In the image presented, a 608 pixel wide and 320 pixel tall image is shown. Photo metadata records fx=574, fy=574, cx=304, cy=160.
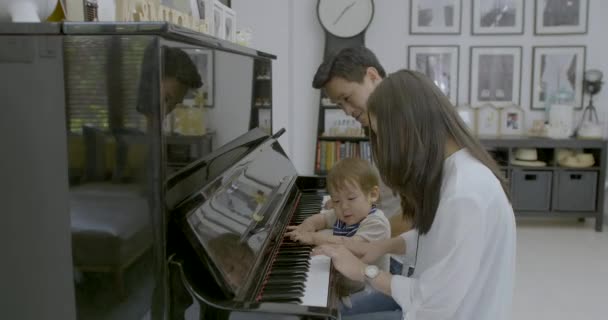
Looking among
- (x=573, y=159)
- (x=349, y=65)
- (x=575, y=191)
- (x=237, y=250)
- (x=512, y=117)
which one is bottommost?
(x=575, y=191)

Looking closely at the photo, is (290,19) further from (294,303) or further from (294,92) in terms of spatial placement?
(294,303)

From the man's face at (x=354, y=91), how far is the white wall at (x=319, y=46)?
9.73ft

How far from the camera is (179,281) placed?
1171mm

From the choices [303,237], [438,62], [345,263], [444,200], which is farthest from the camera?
[438,62]

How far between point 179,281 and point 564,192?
4.60m

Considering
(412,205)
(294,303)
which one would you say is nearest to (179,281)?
(294,303)

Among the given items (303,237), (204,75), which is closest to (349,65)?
(303,237)

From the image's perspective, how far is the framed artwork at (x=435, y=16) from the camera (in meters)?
5.23

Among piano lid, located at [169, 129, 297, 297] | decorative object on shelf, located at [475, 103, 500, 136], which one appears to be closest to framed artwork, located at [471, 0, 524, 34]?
decorative object on shelf, located at [475, 103, 500, 136]

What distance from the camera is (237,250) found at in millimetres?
1407

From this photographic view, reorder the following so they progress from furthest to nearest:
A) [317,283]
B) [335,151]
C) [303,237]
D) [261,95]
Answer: [335,151], [261,95], [303,237], [317,283]

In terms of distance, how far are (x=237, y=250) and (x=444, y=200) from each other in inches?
→ 20.1

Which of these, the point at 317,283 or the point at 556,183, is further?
the point at 556,183

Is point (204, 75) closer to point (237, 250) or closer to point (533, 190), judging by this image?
point (237, 250)
